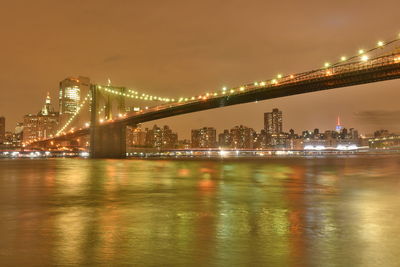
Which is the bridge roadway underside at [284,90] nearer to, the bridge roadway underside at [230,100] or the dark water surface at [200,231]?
the bridge roadway underside at [230,100]

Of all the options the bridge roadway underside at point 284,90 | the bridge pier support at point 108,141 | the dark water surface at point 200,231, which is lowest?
the dark water surface at point 200,231

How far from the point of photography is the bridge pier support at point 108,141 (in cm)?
7225

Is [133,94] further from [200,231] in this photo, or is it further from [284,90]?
[200,231]

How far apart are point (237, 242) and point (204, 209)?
5.00m

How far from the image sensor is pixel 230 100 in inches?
2544

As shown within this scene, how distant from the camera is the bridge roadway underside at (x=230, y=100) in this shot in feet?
155

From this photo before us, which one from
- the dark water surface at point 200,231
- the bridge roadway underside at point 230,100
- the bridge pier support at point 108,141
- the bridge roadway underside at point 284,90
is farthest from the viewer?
the bridge pier support at point 108,141

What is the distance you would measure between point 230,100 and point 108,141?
21882 mm

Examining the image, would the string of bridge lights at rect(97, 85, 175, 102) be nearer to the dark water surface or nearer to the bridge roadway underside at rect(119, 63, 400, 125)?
the bridge roadway underside at rect(119, 63, 400, 125)

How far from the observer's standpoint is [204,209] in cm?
1334

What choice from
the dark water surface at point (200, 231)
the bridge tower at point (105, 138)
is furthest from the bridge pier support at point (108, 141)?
the dark water surface at point (200, 231)

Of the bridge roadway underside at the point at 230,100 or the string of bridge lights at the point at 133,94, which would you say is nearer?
the bridge roadway underside at the point at 230,100

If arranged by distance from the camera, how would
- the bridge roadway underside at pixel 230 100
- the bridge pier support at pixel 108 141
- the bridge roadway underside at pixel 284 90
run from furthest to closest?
the bridge pier support at pixel 108 141
the bridge roadway underside at pixel 230 100
the bridge roadway underside at pixel 284 90

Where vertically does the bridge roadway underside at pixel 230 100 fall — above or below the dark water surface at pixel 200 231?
above
